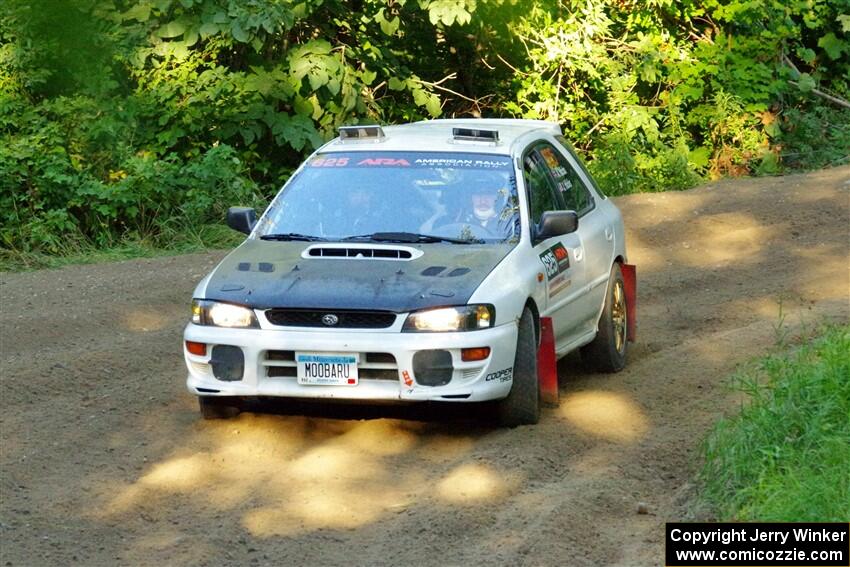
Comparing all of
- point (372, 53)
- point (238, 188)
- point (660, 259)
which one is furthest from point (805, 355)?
point (372, 53)

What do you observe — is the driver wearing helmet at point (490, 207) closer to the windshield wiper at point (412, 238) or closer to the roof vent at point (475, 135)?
the windshield wiper at point (412, 238)

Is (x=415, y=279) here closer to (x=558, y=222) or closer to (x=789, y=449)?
(x=558, y=222)

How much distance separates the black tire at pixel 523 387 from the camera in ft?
24.5

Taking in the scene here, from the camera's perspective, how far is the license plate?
7125mm

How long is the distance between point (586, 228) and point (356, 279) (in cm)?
215

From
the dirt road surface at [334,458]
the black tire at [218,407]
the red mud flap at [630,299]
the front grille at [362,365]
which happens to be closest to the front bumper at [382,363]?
the front grille at [362,365]

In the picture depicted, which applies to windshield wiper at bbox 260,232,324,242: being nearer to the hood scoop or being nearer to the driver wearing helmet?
the hood scoop

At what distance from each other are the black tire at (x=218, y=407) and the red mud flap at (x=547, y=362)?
1659 mm

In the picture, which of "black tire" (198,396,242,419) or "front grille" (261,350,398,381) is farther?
"black tire" (198,396,242,419)

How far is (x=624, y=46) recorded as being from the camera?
1920 cm

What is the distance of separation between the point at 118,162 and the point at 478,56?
6656 mm

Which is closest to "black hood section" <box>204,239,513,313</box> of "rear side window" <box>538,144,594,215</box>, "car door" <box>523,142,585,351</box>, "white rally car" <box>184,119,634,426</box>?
"white rally car" <box>184,119,634,426</box>

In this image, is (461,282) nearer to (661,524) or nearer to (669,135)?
(661,524)

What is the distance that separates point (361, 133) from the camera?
881cm
